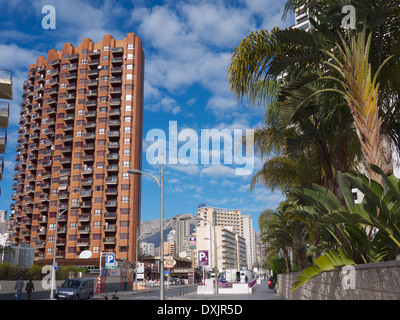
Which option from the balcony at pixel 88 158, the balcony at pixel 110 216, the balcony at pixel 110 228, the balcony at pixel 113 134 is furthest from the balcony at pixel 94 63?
the balcony at pixel 110 228

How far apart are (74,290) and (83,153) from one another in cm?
6323

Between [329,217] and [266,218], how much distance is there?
45.1 m

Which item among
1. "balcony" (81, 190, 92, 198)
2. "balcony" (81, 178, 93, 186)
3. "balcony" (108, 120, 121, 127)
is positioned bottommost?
"balcony" (81, 190, 92, 198)

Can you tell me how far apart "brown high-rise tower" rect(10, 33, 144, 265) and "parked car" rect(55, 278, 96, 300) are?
156 ft

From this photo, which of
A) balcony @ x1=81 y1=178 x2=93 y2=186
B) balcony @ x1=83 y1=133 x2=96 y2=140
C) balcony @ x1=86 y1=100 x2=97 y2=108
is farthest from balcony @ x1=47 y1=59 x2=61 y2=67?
balcony @ x1=81 y1=178 x2=93 y2=186

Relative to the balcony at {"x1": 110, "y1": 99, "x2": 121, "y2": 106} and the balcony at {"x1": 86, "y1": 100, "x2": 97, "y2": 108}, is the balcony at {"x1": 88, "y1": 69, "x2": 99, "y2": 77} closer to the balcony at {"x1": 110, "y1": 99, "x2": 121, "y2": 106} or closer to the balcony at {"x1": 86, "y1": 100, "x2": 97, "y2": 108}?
the balcony at {"x1": 86, "y1": 100, "x2": 97, "y2": 108}

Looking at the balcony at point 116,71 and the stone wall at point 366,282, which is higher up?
the balcony at point 116,71

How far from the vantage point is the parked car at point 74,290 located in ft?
96.3

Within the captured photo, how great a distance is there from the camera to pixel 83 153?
89.4 m

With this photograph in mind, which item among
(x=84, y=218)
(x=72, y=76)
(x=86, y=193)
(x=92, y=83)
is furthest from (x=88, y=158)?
(x=72, y=76)

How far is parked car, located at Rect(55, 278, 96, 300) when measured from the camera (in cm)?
2934

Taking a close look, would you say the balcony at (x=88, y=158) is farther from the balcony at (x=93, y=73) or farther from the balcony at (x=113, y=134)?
the balcony at (x=93, y=73)

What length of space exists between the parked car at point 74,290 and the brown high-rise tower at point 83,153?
47586 mm

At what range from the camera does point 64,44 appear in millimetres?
97875
